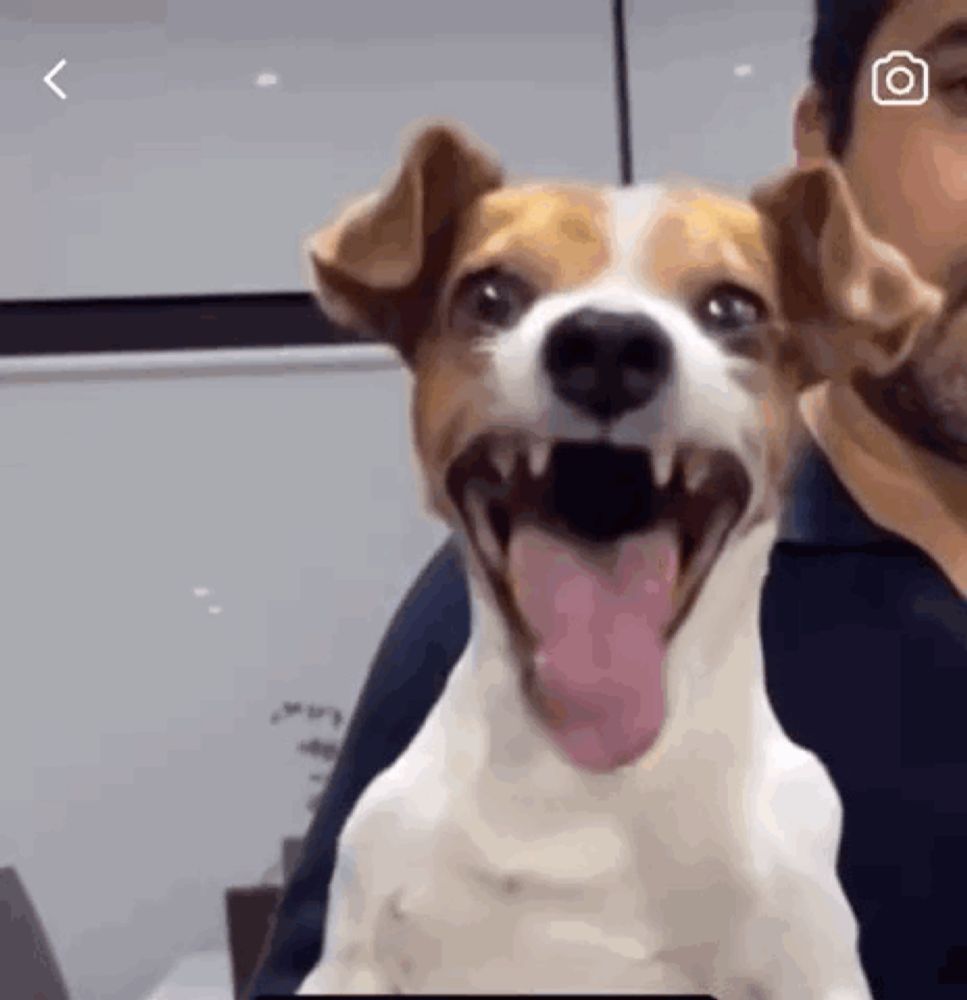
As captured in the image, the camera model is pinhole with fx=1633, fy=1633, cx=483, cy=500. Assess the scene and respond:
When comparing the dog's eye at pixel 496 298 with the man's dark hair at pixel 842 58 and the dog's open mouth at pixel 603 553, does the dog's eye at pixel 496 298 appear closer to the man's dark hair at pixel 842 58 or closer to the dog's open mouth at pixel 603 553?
the dog's open mouth at pixel 603 553

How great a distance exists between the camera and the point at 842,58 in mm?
477

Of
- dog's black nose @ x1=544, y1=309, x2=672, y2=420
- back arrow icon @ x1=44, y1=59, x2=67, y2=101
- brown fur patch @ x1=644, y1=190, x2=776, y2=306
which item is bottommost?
back arrow icon @ x1=44, y1=59, x2=67, y2=101

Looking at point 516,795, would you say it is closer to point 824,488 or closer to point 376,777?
point 376,777

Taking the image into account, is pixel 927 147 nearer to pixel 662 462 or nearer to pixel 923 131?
pixel 923 131

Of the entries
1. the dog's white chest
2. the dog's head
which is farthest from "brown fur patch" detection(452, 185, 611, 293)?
the dog's white chest

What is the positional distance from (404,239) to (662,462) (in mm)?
71

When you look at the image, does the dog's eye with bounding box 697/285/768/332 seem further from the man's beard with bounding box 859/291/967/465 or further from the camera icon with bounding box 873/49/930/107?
the camera icon with bounding box 873/49/930/107

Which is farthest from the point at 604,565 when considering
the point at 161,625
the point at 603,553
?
the point at 161,625

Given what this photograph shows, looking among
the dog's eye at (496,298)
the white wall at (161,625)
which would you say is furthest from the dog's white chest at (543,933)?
the white wall at (161,625)

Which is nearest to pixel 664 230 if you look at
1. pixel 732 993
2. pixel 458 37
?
pixel 732 993

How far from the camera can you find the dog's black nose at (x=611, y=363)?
30 centimetres

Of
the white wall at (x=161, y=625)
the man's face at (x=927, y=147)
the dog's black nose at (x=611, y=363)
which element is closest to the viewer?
the dog's black nose at (x=611, y=363)

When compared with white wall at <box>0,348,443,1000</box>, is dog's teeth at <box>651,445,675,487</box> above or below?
above

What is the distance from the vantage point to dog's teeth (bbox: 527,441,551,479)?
0.31 meters
